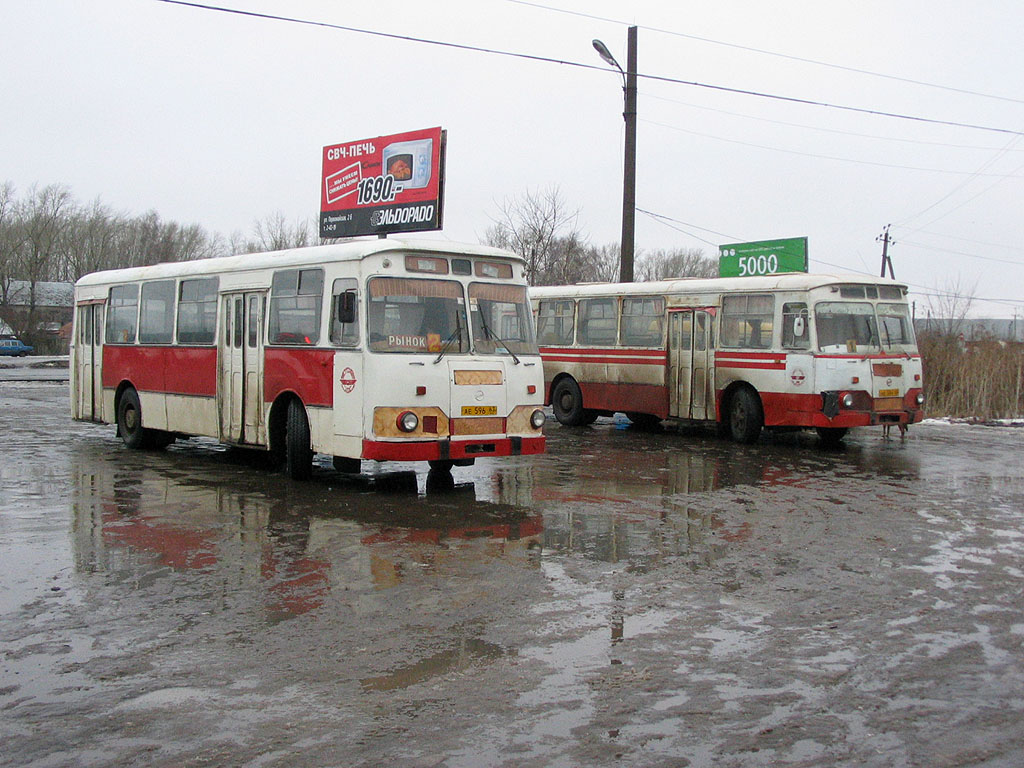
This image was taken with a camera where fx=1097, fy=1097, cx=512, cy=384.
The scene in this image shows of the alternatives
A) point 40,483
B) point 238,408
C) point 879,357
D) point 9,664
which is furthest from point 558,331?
point 9,664

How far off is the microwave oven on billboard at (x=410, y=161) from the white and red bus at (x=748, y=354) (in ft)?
35.8

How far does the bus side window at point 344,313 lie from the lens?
39.1ft

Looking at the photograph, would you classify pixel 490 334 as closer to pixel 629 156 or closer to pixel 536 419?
pixel 536 419

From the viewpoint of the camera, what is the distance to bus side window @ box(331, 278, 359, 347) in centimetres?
1192

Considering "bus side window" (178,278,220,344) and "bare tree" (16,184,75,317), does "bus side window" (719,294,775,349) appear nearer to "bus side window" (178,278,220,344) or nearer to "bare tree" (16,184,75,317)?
"bus side window" (178,278,220,344)

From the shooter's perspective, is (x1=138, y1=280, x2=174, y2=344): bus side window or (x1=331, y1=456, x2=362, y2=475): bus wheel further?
(x1=138, y1=280, x2=174, y2=344): bus side window

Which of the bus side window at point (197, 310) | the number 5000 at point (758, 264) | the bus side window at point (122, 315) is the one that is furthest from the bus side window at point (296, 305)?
the number 5000 at point (758, 264)

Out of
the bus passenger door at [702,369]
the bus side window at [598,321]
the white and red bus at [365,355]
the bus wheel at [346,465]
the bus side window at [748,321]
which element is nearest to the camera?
the white and red bus at [365,355]

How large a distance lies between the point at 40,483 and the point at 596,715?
959 cm

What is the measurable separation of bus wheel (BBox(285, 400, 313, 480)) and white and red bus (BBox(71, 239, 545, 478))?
15mm

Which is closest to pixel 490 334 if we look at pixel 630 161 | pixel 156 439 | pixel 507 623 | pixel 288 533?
pixel 288 533

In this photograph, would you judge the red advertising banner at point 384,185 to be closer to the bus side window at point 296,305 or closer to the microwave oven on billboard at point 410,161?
the microwave oven on billboard at point 410,161

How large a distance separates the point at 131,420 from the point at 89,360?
1.71 metres

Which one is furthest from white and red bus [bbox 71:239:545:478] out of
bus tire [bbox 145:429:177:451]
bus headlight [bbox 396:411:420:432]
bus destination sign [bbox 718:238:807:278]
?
bus destination sign [bbox 718:238:807:278]
